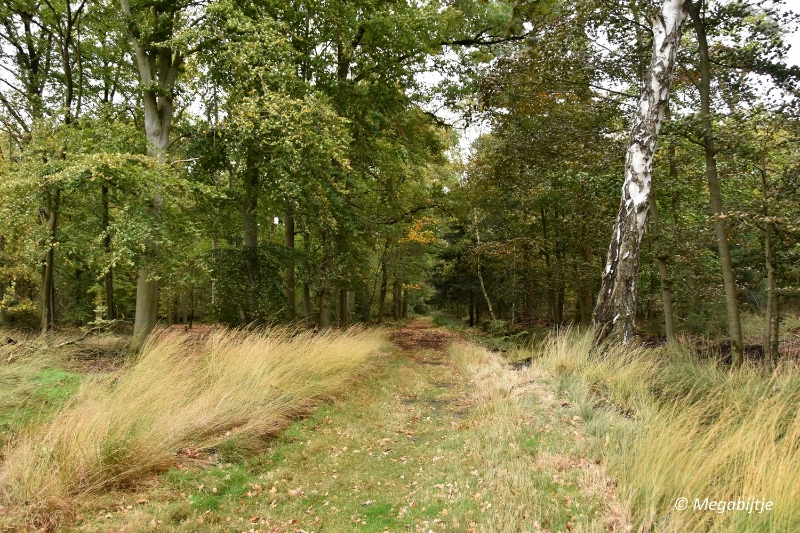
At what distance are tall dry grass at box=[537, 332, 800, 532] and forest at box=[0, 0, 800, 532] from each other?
0.13 ft

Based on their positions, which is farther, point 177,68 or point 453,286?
point 453,286

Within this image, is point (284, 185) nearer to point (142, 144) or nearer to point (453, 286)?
point (142, 144)

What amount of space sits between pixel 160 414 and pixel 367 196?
42.9 feet

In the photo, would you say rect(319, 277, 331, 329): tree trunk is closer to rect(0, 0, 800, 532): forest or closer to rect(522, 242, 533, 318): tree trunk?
rect(0, 0, 800, 532): forest

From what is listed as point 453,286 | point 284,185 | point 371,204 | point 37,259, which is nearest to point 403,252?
point 453,286

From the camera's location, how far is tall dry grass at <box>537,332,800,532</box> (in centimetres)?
246

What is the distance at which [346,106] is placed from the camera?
11.8 metres

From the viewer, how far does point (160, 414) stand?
4426 mm

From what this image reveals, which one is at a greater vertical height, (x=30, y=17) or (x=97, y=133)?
(x=30, y=17)

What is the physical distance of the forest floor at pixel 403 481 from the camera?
304cm

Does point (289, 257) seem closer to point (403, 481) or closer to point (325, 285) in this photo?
point (325, 285)

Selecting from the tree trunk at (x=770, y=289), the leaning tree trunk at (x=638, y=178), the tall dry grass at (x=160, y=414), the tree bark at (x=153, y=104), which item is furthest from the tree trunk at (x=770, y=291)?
the tree bark at (x=153, y=104)

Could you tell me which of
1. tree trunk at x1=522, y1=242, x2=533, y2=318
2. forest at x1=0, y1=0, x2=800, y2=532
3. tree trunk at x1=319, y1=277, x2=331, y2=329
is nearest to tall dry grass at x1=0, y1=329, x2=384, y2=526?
forest at x1=0, y1=0, x2=800, y2=532

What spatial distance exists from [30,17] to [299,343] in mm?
12649
